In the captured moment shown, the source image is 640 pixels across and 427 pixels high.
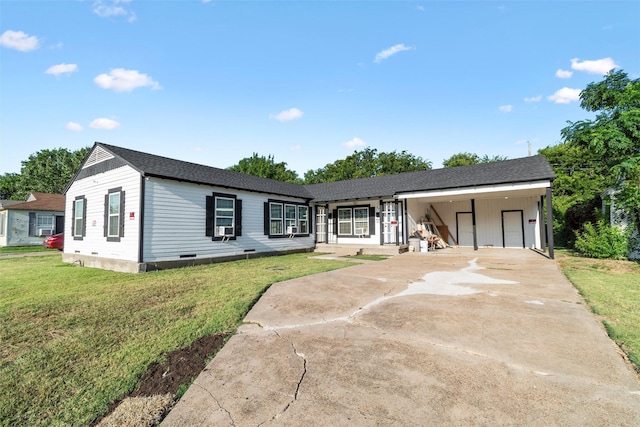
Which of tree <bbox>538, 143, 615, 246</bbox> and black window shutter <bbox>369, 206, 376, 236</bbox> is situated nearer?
tree <bbox>538, 143, 615, 246</bbox>

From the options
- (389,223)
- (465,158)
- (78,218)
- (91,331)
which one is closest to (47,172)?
(78,218)

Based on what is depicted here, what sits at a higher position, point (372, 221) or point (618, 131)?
point (618, 131)

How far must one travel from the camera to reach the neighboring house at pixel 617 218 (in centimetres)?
1002

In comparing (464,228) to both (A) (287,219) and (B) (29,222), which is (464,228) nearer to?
(A) (287,219)

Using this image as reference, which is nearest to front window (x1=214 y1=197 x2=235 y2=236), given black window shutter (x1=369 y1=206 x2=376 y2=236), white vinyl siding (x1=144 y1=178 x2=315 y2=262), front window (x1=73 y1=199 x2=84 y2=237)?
white vinyl siding (x1=144 y1=178 x2=315 y2=262)

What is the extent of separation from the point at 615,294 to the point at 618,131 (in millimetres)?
8767

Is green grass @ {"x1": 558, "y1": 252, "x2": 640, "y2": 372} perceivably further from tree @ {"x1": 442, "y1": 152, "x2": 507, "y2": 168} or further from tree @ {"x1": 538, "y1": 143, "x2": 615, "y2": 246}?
tree @ {"x1": 442, "y1": 152, "x2": 507, "y2": 168}

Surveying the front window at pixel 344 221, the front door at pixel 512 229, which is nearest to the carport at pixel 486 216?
the front door at pixel 512 229

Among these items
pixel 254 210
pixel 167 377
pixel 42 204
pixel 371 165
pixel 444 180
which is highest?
pixel 371 165

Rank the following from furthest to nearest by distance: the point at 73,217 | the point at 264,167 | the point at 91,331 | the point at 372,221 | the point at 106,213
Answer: the point at 264,167, the point at 372,221, the point at 73,217, the point at 106,213, the point at 91,331

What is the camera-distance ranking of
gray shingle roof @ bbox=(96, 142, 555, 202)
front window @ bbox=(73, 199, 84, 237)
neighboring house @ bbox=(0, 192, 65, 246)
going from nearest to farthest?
gray shingle roof @ bbox=(96, 142, 555, 202) → front window @ bbox=(73, 199, 84, 237) → neighboring house @ bbox=(0, 192, 65, 246)

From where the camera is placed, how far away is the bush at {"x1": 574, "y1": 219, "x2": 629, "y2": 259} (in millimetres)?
10148

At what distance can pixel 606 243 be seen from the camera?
1038cm

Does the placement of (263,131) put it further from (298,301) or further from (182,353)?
(182,353)
